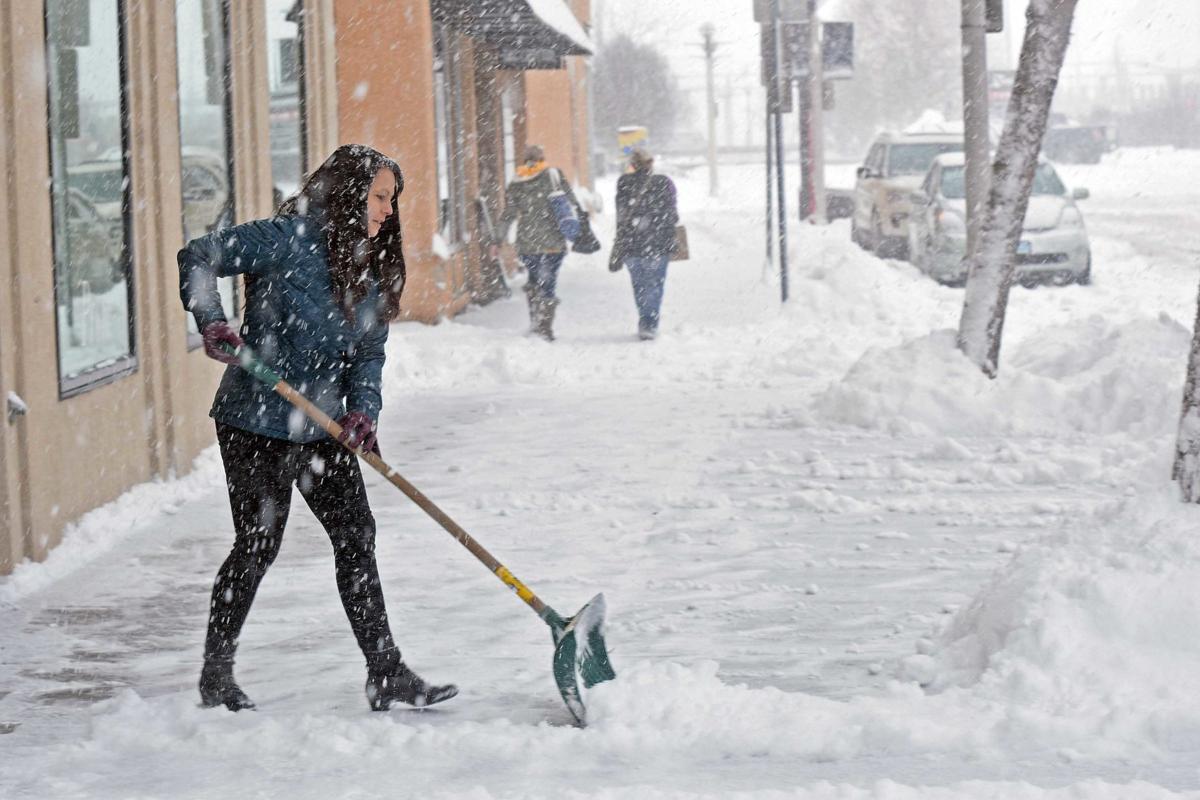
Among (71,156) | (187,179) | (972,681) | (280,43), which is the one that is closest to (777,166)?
(280,43)

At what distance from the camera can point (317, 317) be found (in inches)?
198

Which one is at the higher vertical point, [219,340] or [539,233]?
[539,233]

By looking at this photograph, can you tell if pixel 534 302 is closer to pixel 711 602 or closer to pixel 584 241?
pixel 584 241

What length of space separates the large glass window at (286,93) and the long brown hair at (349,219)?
759 cm

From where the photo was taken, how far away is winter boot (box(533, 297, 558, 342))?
1555cm

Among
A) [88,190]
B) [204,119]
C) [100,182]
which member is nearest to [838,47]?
[204,119]

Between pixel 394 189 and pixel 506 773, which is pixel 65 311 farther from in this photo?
pixel 506 773

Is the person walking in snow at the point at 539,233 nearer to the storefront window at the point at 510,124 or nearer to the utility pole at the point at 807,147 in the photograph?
the storefront window at the point at 510,124

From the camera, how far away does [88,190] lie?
8305mm

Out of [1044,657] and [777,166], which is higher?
[777,166]

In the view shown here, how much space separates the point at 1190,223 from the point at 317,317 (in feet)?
86.0

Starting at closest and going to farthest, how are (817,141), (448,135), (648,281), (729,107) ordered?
1. (648,281)
2. (448,135)
3. (817,141)
4. (729,107)

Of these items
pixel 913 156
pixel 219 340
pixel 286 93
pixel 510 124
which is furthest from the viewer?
pixel 510 124

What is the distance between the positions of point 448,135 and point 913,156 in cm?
802
